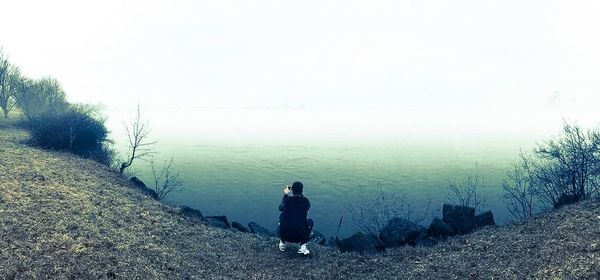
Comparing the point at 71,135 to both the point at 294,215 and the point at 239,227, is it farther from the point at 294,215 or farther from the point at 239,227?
the point at 294,215

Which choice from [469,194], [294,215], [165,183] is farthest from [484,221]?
[165,183]

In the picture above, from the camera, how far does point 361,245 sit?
49.6 feet

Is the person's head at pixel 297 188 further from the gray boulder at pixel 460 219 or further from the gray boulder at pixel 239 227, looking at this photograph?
the gray boulder at pixel 239 227

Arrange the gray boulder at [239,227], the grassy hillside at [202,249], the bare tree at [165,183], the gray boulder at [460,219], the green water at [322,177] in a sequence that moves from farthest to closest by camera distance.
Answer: the green water at [322,177]
the bare tree at [165,183]
the gray boulder at [239,227]
the gray boulder at [460,219]
the grassy hillside at [202,249]

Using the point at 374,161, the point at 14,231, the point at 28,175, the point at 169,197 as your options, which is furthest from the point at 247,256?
the point at 374,161

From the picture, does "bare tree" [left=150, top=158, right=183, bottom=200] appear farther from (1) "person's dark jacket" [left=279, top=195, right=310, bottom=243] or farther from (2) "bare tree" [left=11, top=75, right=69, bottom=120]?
(1) "person's dark jacket" [left=279, top=195, right=310, bottom=243]

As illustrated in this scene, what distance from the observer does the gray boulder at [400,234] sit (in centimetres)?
1669

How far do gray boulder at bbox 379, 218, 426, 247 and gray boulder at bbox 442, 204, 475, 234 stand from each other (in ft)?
5.58

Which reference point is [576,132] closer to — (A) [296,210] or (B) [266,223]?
(A) [296,210]

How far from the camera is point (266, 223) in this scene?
36.4m

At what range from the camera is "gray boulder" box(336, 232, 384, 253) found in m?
15.0

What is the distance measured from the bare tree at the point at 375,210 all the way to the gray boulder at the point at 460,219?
15.1 meters

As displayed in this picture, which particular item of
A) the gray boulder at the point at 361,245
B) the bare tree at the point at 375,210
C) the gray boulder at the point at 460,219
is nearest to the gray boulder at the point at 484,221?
the gray boulder at the point at 460,219

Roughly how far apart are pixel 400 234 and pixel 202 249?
9.11 metres
